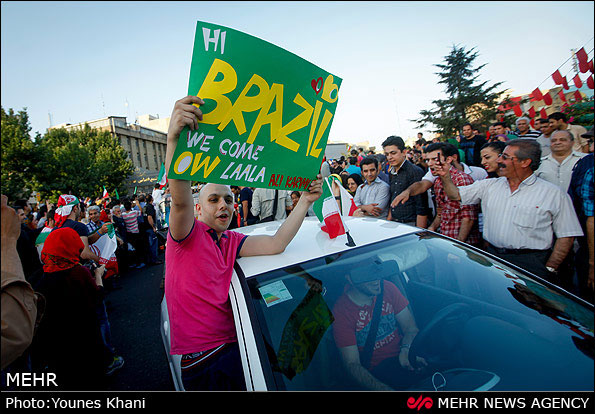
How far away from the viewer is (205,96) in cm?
149

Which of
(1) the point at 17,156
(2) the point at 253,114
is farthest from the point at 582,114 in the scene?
(1) the point at 17,156

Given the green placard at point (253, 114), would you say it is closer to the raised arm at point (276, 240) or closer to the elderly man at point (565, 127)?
the raised arm at point (276, 240)

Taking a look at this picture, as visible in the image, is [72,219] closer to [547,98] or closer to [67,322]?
[67,322]

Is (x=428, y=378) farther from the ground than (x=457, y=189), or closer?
closer

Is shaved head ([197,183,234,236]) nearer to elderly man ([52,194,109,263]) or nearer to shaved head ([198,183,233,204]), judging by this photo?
shaved head ([198,183,233,204])

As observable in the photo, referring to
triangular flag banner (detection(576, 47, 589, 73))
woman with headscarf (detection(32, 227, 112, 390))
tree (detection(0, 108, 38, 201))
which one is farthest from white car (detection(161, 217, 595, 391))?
tree (detection(0, 108, 38, 201))

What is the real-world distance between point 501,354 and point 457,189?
1946mm

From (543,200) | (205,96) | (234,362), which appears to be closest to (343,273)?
(234,362)

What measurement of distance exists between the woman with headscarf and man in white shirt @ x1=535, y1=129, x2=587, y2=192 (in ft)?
16.8

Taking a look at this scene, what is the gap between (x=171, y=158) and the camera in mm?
1417

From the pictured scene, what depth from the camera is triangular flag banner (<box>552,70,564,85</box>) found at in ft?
24.1

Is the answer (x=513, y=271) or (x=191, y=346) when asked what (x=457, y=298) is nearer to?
(x=513, y=271)

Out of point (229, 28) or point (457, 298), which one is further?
point (457, 298)

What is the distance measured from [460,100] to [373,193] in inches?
971
